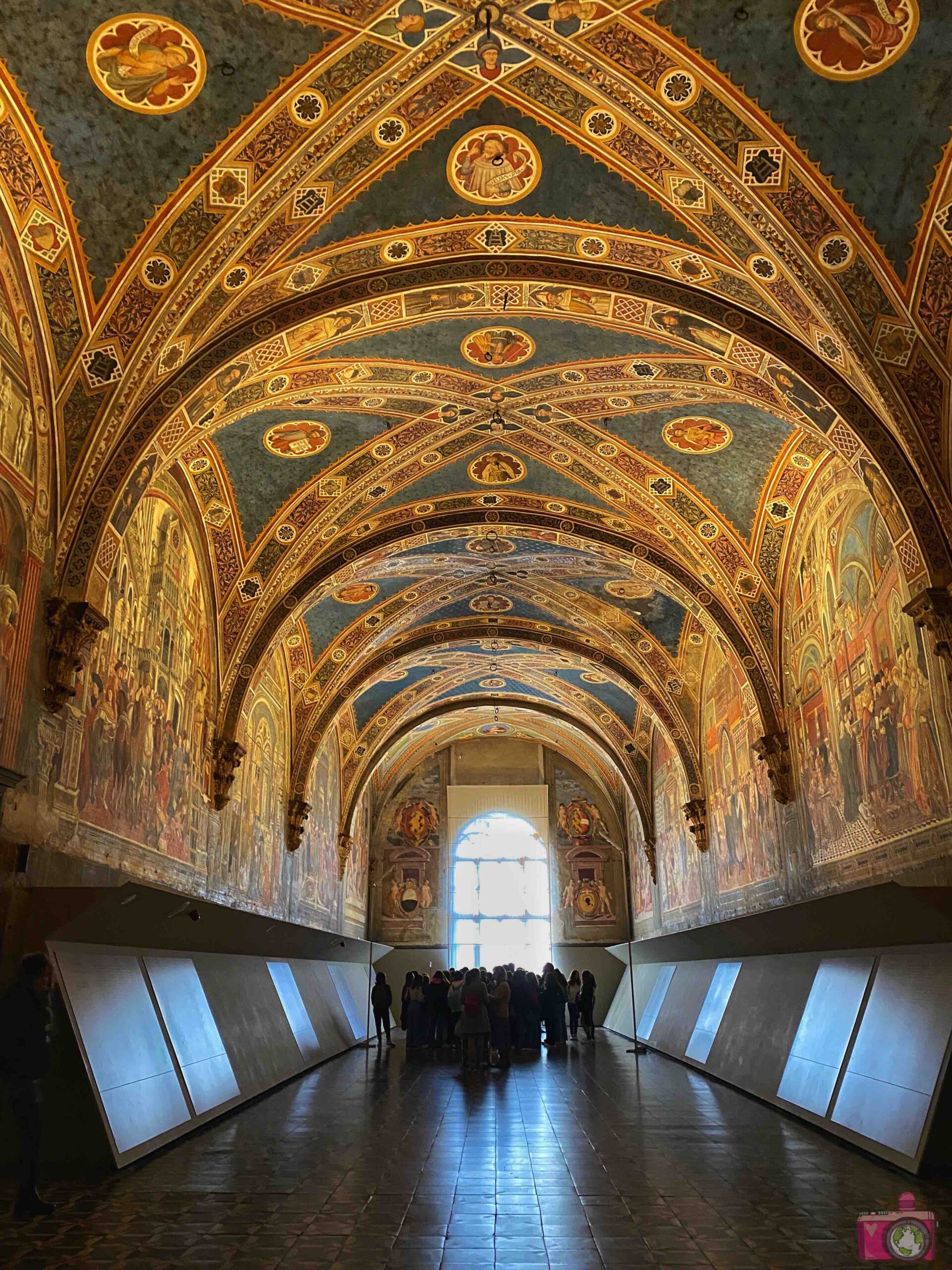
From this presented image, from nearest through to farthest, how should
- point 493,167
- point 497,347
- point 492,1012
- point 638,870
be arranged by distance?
point 493,167, point 497,347, point 492,1012, point 638,870

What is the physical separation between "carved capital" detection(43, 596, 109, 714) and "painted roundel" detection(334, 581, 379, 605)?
945cm

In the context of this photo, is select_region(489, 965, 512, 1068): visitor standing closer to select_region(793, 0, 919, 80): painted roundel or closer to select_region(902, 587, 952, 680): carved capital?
select_region(902, 587, 952, 680): carved capital

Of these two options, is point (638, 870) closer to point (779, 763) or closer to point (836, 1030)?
point (779, 763)

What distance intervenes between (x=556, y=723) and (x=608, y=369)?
17984 mm

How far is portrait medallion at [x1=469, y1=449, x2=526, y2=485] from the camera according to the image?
15391mm

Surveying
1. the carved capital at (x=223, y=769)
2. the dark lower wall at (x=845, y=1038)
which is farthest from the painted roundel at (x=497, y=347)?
the dark lower wall at (x=845, y=1038)

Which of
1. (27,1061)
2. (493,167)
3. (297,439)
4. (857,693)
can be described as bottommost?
(27,1061)

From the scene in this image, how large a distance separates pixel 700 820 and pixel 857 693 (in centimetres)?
842

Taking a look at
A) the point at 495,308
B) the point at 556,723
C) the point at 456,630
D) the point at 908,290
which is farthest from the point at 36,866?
the point at 556,723

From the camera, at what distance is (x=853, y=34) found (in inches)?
316

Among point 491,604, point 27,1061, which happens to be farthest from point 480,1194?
point 491,604

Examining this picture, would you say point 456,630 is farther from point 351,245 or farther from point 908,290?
point 908,290

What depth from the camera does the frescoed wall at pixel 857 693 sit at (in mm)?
10266

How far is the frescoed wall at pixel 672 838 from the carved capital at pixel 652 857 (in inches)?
5.9
